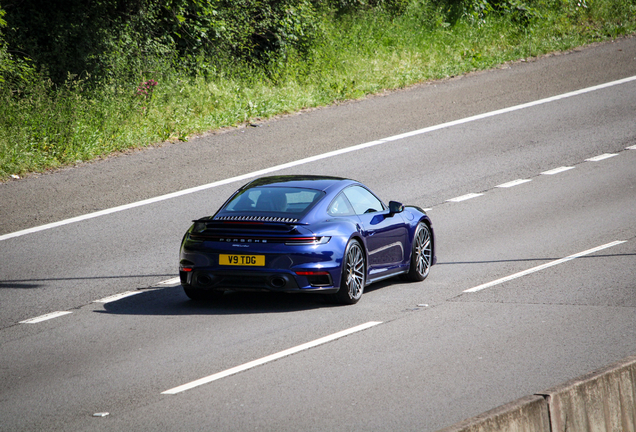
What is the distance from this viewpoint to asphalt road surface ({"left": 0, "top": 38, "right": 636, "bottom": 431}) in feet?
22.4

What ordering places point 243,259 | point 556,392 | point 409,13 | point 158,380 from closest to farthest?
point 556,392 < point 158,380 < point 243,259 < point 409,13

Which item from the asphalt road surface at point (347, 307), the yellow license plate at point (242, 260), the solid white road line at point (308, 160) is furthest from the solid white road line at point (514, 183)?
the yellow license plate at point (242, 260)

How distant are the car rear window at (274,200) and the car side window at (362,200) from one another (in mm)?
554

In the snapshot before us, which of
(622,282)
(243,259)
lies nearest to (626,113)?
(622,282)

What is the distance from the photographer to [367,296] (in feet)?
34.4

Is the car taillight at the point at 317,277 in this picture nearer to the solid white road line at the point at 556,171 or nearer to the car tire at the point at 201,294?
the car tire at the point at 201,294

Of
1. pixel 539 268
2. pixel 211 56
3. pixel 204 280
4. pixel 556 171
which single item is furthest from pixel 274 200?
pixel 211 56

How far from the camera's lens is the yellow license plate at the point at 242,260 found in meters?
9.33

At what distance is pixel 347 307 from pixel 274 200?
5.00 feet

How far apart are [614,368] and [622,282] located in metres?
5.21

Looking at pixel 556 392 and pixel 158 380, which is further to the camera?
pixel 158 380

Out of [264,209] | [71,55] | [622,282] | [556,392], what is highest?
[71,55]

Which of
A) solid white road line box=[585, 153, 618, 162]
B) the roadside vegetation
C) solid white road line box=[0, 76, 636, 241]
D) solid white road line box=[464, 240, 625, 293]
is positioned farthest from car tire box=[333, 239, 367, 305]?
solid white road line box=[585, 153, 618, 162]

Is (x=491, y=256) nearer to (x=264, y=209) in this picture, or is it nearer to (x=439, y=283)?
(x=439, y=283)
